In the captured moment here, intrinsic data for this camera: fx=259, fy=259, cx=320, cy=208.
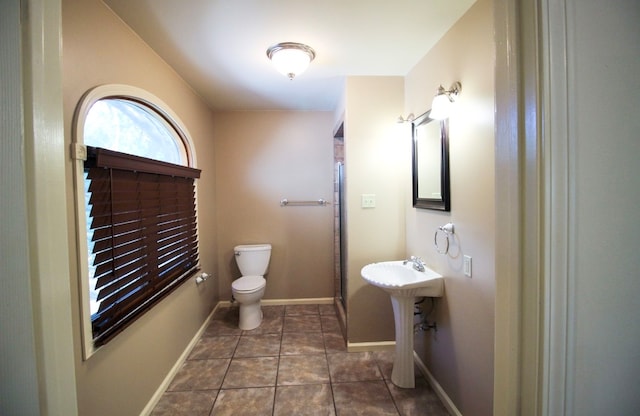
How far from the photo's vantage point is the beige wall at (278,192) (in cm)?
315

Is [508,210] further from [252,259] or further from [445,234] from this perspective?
[252,259]

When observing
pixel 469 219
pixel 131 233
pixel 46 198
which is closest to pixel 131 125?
pixel 131 233

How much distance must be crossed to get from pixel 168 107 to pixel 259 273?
193cm

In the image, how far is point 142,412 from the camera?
1600 mm

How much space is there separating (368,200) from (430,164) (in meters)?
0.61

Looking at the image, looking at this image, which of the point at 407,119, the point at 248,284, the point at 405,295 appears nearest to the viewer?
the point at 405,295

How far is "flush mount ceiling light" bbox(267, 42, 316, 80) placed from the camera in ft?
5.74

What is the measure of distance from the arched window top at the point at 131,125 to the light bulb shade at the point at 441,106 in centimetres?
184

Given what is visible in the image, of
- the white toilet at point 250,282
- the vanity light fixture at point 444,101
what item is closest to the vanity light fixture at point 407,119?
the vanity light fixture at point 444,101

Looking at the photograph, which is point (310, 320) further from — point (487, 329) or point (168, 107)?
point (168, 107)

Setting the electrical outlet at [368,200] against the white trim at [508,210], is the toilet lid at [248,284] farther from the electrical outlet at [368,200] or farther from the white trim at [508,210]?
the white trim at [508,210]

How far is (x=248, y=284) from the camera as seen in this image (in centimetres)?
271

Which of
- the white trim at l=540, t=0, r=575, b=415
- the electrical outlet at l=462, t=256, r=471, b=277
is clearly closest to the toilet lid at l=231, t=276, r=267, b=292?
the electrical outlet at l=462, t=256, r=471, b=277

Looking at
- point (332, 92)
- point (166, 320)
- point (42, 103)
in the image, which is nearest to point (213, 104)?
point (332, 92)
